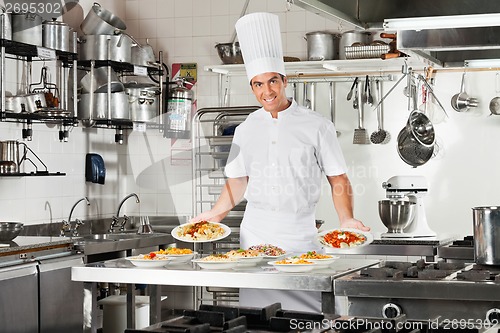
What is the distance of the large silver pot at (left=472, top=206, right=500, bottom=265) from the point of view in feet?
10.8

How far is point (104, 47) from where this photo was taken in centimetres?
596

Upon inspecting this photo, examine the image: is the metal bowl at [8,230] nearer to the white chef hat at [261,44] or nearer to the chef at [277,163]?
the chef at [277,163]

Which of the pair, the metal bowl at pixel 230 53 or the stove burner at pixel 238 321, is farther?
the metal bowl at pixel 230 53

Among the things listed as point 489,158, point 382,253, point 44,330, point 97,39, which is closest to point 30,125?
point 97,39

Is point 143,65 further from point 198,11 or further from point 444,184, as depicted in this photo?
point 444,184

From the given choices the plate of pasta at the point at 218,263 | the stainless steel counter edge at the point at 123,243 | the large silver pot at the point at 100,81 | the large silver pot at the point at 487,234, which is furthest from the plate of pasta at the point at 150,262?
the large silver pot at the point at 100,81

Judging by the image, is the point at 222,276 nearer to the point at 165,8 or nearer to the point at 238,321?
the point at 238,321

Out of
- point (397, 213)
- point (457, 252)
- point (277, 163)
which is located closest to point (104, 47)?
point (277, 163)

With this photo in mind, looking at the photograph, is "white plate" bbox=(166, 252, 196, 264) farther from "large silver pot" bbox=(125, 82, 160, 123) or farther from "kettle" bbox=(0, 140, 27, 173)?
"large silver pot" bbox=(125, 82, 160, 123)

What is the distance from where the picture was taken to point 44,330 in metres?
4.71

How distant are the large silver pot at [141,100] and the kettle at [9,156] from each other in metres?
1.26

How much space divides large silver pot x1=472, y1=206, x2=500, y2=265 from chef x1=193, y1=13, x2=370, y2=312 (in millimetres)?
949

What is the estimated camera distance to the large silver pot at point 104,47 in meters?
5.95

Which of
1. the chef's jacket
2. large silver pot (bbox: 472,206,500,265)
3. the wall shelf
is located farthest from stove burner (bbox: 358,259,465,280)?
the wall shelf
